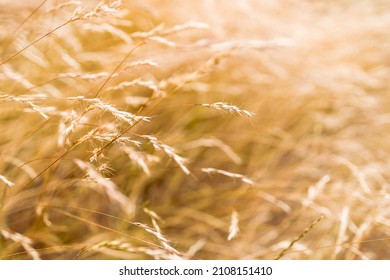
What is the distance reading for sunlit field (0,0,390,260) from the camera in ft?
5.50

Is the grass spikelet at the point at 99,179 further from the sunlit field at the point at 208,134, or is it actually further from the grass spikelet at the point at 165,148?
the grass spikelet at the point at 165,148

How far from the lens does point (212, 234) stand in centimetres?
202

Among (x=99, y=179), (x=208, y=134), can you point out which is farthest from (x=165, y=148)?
(x=208, y=134)

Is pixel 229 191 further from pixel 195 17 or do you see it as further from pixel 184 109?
pixel 195 17

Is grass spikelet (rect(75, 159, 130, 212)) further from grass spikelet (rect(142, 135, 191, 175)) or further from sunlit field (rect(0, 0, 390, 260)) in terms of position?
grass spikelet (rect(142, 135, 191, 175))

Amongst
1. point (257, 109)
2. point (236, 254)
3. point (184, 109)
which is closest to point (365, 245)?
point (236, 254)

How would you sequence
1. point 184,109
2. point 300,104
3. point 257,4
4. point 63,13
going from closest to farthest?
point 63,13
point 184,109
point 300,104
point 257,4

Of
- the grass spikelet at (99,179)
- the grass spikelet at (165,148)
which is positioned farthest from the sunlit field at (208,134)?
the grass spikelet at (165,148)

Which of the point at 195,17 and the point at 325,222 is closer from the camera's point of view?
the point at 325,222

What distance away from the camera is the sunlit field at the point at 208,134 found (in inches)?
66.1

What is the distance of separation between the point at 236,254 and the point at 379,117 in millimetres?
1144

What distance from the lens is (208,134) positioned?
2295mm

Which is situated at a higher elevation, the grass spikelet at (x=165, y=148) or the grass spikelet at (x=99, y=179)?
the grass spikelet at (x=165, y=148)

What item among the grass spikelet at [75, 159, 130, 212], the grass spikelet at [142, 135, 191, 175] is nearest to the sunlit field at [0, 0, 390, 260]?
the grass spikelet at [75, 159, 130, 212]
